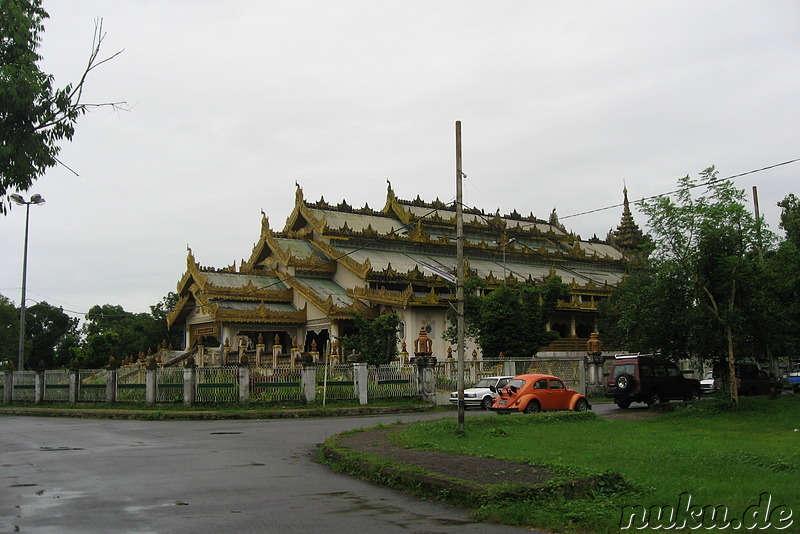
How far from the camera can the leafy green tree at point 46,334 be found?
214 feet

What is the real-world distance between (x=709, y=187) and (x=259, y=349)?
63.2 feet

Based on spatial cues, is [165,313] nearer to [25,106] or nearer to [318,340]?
[318,340]

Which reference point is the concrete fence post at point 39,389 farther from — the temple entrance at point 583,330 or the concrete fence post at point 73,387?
the temple entrance at point 583,330

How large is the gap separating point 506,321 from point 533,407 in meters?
12.9

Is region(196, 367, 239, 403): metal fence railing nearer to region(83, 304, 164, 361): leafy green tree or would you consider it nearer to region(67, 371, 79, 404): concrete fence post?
region(67, 371, 79, 404): concrete fence post

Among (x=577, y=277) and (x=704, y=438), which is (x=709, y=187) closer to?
(x=704, y=438)

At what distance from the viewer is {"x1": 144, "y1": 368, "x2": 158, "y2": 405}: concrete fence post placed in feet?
89.9

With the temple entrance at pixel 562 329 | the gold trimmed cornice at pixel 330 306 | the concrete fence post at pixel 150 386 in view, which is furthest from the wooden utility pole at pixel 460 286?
the temple entrance at pixel 562 329

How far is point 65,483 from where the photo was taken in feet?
33.9

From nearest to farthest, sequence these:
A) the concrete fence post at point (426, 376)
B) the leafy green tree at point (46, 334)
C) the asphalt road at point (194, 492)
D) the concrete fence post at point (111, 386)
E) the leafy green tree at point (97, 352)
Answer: the asphalt road at point (194, 492)
the concrete fence post at point (111, 386)
the concrete fence post at point (426, 376)
the leafy green tree at point (97, 352)
the leafy green tree at point (46, 334)

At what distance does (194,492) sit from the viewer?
9.65 metres

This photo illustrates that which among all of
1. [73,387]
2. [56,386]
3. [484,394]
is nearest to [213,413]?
[73,387]

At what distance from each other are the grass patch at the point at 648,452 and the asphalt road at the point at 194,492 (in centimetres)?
90

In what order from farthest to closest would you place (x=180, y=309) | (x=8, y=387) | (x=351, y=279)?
(x=180, y=309), (x=351, y=279), (x=8, y=387)
